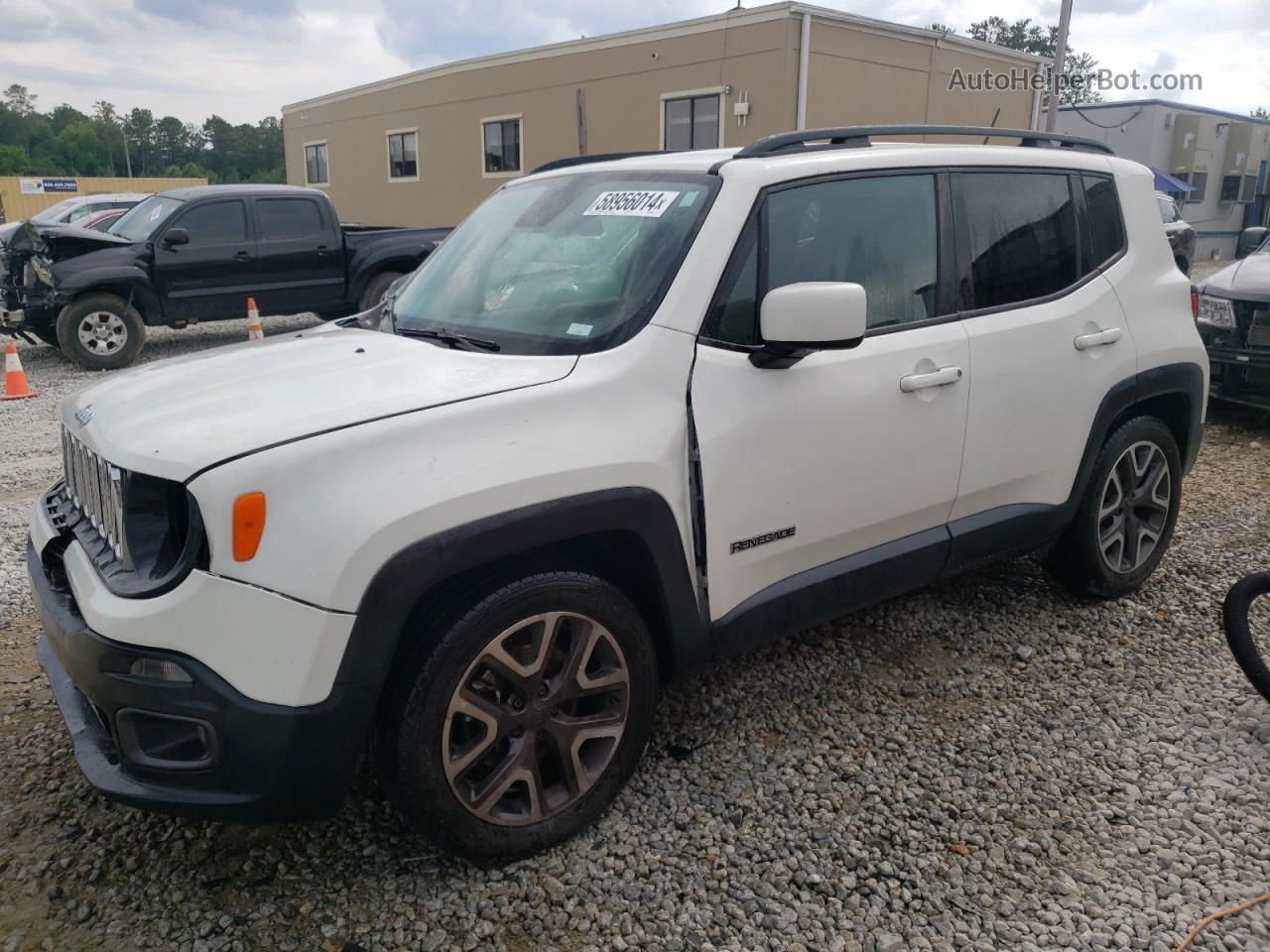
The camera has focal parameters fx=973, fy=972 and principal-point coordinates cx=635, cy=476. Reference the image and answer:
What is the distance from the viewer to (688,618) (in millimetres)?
2723

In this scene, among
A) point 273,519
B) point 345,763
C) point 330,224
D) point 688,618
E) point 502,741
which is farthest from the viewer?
point 330,224

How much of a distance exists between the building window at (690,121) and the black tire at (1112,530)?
626 inches

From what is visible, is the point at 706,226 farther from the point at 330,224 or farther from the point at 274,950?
the point at 330,224

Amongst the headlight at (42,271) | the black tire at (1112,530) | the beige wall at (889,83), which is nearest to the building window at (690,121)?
the beige wall at (889,83)

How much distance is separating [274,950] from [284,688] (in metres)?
0.71

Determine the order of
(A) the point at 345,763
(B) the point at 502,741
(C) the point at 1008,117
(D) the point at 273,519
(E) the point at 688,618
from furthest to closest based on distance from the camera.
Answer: (C) the point at 1008,117 < (E) the point at 688,618 < (B) the point at 502,741 < (A) the point at 345,763 < (D) the point at 273,519

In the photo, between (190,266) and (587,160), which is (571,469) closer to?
(587,160)

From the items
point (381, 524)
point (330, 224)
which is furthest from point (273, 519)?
point (330, 224)

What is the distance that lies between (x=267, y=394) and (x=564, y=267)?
3.28 ft

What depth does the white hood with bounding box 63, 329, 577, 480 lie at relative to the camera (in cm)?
223

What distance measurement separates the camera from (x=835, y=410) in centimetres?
292

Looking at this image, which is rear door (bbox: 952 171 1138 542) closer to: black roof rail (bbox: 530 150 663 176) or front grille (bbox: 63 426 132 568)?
black roof rail (bbox: 530 150 663 176)

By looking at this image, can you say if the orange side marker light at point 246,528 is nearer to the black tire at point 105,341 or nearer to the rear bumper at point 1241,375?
the rear bumper at point 1241,375

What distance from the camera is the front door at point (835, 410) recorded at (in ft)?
9.00
